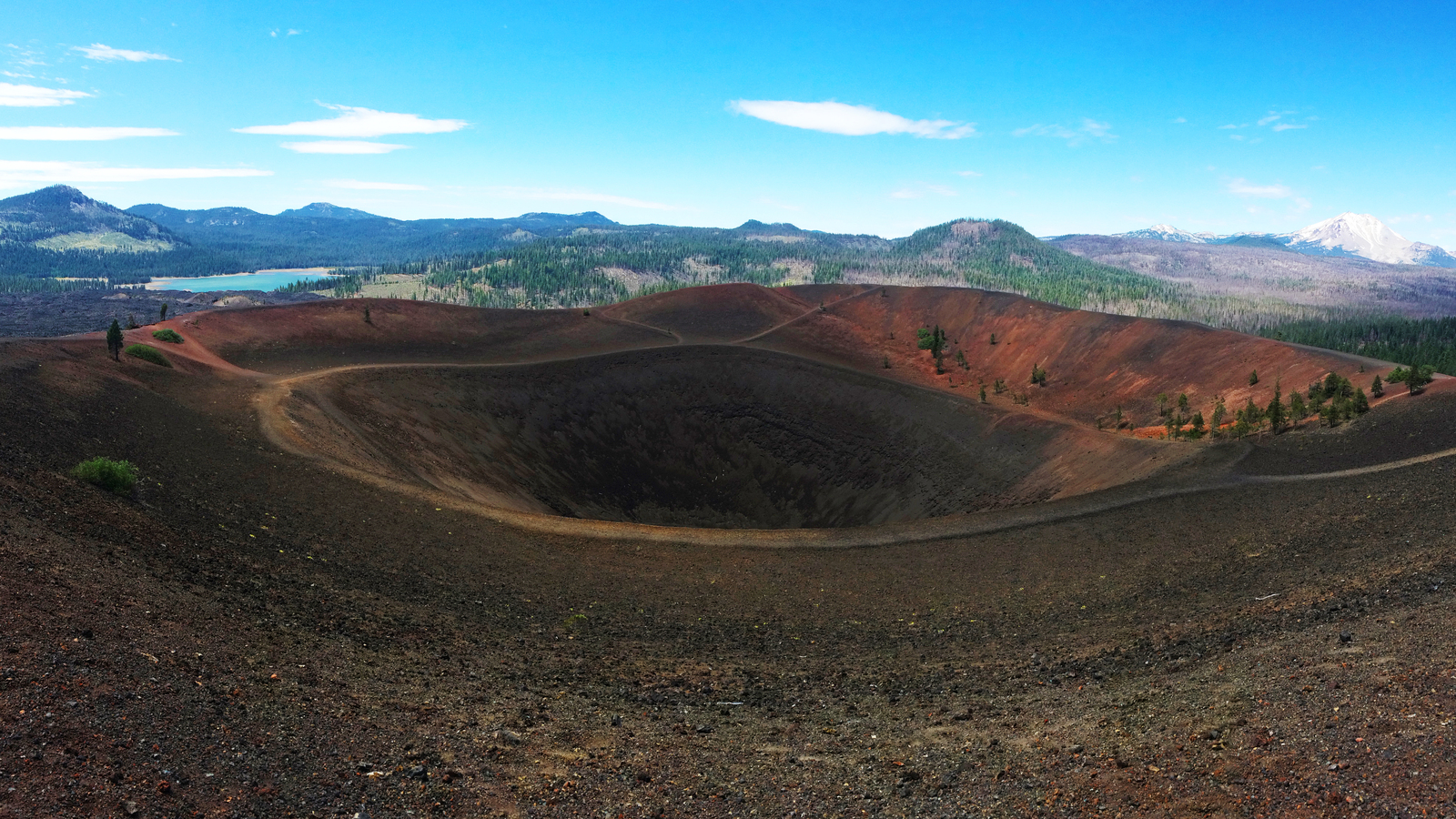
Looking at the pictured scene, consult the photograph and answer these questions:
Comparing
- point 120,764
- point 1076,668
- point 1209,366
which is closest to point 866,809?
point 1076,668

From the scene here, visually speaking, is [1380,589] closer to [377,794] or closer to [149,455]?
[377,794]

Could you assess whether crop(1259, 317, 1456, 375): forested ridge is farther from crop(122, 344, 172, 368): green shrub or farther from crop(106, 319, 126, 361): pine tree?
crop(106, 319, 126, 361): pine tree

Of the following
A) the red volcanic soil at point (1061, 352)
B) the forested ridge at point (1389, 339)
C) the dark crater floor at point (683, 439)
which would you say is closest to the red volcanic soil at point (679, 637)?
the dark crater floor at point (683, 439)

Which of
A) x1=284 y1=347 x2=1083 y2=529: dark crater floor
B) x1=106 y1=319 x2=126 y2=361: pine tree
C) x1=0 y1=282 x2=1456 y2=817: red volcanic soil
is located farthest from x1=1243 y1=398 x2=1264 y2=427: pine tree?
x1=106 y1=319 x2=126 y2=361: pine tree

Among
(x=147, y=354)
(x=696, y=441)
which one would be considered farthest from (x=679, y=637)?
(x=696, y=441)

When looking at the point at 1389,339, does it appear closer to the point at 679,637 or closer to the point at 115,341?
the point at 679,637
